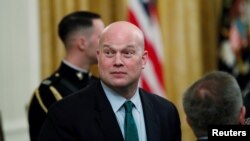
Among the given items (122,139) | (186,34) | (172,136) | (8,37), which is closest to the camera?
(122,139)

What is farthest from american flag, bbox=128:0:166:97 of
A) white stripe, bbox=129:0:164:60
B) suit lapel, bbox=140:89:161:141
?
suit lapel, bbox=140:89:161:141

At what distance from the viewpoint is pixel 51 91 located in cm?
329

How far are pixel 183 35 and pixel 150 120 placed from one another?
3.15 m

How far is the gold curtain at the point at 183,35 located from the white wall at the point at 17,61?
43cm

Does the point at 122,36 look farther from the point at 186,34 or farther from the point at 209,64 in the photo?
the point at 209,64

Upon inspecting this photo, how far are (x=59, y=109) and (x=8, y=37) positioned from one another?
234cm

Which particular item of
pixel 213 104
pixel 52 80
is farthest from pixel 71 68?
pixel 213 104

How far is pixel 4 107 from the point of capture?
176 inches

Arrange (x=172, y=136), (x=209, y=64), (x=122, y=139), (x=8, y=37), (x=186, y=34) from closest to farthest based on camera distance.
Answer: (x=122, y=139) → (x=172, y=136) → (x=8, y=37) → (x=186, y=34) → (x=209, y=64)

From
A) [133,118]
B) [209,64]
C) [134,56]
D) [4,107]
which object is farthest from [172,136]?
[209,64]

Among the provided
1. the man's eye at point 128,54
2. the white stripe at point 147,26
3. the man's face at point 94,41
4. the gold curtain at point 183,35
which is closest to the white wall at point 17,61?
the gold curtain at point 183,35

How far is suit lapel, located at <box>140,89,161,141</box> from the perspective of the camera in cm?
229

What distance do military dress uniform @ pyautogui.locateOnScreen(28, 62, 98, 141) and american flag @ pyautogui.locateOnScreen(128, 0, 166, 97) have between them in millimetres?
1651

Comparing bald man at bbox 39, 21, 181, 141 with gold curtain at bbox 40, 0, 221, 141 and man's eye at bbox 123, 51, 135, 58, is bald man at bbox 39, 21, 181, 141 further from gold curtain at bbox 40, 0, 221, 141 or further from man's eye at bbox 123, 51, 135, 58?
gold curtain at bbox 40, 0, 221, 141
